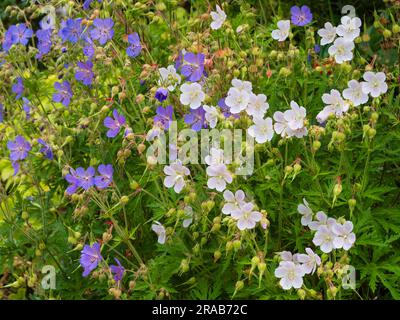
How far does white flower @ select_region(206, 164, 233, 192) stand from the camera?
2441mm

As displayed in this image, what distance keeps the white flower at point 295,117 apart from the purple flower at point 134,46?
72 centimetres

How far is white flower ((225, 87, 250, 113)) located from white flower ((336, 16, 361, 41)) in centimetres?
46

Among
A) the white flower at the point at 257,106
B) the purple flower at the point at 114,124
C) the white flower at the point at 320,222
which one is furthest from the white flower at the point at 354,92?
the purple flower at the point at 114,124

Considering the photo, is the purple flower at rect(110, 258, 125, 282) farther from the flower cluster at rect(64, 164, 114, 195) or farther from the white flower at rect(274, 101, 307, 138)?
the white flower at rect(274, 101, 307, 138)

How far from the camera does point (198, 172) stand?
115 inches

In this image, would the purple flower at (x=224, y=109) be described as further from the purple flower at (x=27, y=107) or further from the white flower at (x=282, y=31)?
the purple flower at (x=27, y=107)

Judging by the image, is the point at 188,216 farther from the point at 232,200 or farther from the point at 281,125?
the point at 281,125

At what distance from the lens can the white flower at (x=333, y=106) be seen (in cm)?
259

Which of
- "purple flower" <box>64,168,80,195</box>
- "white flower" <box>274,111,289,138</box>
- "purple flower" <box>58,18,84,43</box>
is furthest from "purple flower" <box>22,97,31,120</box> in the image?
"white flower" <box>274,111,289,138</box>

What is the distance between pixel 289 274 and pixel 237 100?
1.96ft

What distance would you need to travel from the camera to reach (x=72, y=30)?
3209mm

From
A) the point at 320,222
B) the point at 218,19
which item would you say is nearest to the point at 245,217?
the point at 320,222

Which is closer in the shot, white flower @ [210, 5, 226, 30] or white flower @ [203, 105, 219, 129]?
white flower @ [203, 105, 219, 129]
